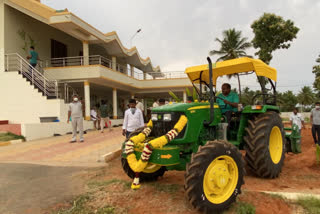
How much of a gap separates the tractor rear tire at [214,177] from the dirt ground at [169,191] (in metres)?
0.23

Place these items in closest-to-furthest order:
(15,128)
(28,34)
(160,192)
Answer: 1. (160,192)
2. (15,128)
3. (28,34)

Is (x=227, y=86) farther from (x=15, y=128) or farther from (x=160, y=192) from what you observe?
(x=15, y=128)

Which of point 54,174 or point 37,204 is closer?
point 37,204

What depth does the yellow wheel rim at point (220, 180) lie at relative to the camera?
10.8 ft

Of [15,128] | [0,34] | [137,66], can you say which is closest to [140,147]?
[15,128]

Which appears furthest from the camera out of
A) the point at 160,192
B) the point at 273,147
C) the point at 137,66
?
the point at 137,66

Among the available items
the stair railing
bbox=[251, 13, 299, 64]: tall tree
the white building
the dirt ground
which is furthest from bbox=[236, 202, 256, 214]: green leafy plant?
bbox=[251, 13, 299, 64]: tall tree

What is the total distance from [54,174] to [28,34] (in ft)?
41.8

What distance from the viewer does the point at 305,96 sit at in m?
53.7

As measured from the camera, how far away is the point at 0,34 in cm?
1344

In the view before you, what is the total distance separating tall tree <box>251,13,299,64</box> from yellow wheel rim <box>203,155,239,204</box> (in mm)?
18988

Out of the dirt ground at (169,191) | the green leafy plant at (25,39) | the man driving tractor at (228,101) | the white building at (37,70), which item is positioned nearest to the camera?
the dirt ground at (169,191)

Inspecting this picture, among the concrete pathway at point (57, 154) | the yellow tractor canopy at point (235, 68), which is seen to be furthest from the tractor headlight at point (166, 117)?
the concrete pathway at point (57, 154)

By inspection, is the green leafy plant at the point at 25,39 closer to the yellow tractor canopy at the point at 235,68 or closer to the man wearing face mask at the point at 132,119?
the man wearing face mask at the point at 132,119
